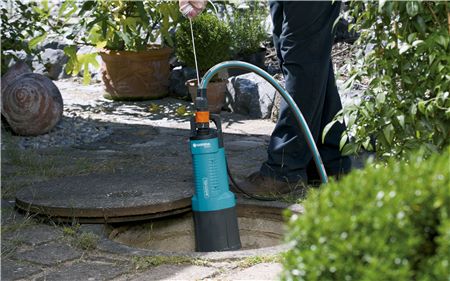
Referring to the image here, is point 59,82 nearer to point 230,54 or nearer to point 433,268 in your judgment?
point 230,54

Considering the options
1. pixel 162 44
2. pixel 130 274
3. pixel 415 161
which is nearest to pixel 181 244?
pixel 130 274

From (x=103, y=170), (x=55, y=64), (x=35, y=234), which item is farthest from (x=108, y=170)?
(x=55, y=64)

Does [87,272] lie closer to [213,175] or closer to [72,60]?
[213,175]

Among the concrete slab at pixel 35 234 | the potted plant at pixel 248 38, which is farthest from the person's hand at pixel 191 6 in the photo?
the potted plant at pixel 248 38

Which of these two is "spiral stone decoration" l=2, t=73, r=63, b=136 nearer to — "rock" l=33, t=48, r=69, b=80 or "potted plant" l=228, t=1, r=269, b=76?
"potted plant" l=228, t=1, r=269, b=76

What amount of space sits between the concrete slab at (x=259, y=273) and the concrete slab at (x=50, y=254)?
0.61 m

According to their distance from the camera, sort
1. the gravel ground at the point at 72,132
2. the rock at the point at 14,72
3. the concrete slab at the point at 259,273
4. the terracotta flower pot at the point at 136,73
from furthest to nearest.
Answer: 1. the terracotta flower pot at the point at 136,73
2. the rock at the point at 14,72
3. the gravel ground at the point at 72,132
4. the concrete slab at the point at 259,273

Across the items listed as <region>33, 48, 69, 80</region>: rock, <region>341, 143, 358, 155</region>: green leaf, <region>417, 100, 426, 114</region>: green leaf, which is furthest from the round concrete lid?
<region>33, 48, 69, 80</region>: rock

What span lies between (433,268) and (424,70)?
1.31m

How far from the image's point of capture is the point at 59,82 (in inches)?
293

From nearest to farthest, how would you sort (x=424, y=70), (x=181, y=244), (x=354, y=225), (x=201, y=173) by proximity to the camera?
1. (x=354, y=225)
2. (x=424, y=70)
3. (x=201, y=173)
4. (x=181, y=244)

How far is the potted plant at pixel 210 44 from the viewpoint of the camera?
19.3ft

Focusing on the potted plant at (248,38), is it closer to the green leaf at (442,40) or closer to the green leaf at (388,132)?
the green leaf at (388,132)

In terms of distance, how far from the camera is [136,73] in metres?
6.37
